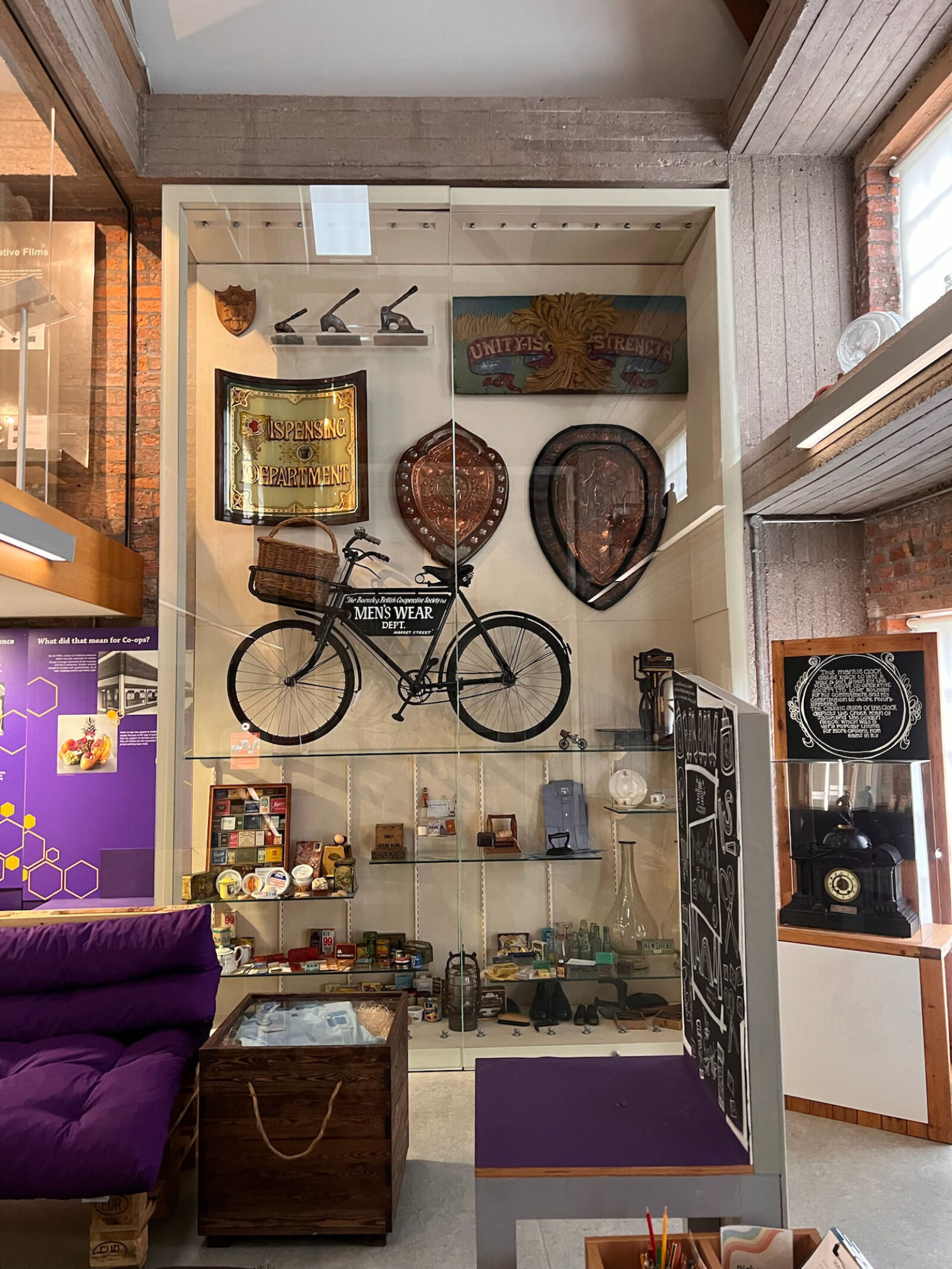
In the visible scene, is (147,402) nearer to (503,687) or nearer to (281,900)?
(503,687)

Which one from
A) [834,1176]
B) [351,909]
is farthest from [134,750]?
[834,1176]

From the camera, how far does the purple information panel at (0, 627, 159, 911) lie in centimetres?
468

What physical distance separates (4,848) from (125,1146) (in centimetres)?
262

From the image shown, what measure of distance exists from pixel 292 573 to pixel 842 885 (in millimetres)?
2860

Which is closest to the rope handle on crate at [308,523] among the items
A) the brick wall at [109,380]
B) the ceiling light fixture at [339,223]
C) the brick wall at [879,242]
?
the brick wall at [109,380]

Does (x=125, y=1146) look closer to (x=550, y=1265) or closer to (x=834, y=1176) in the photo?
(x=550, y=1265)

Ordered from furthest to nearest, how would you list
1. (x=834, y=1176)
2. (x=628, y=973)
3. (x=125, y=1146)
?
(x=628, y=973), (x=834, y=1176), (x=125, y=1146)

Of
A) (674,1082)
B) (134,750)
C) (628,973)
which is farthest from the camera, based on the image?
(134,750)

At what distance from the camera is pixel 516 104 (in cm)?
462

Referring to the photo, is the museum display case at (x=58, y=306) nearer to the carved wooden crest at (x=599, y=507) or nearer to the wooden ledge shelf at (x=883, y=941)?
the carved wooden crest at (x=599, y=507)

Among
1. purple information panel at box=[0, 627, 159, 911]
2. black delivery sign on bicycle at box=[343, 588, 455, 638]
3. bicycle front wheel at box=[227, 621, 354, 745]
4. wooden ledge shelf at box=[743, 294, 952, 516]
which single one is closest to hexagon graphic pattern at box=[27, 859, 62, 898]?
purple information panel at box=[0, 627, 159, 911]

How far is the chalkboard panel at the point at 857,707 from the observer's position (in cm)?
384

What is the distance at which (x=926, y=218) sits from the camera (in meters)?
4.25

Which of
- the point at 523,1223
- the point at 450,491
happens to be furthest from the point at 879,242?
the point at 523,1223
